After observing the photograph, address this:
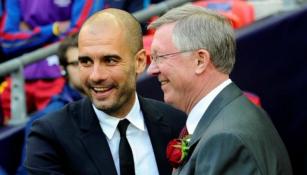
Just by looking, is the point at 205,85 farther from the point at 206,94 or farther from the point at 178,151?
the point at 178,151

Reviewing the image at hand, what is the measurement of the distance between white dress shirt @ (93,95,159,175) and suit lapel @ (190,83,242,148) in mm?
499

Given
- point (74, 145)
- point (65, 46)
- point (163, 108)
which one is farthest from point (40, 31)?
point (74, 145)

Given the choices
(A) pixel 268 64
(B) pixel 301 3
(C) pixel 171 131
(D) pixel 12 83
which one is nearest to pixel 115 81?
(C) pixel 171 131

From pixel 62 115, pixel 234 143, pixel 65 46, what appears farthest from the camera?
pixel 65 46

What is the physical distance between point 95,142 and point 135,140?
7.4 inches

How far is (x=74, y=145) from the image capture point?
301 cm

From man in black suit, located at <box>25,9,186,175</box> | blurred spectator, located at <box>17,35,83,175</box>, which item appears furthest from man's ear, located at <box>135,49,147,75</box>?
blurred spectator, located at <box>17,35,83,175</box>

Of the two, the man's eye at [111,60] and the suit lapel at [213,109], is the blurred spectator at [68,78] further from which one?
the suit lapel at [213,109]

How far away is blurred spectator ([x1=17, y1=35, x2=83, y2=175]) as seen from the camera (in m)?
4.69

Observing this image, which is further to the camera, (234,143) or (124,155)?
(124,155)

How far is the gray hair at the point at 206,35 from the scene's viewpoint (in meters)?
2.65

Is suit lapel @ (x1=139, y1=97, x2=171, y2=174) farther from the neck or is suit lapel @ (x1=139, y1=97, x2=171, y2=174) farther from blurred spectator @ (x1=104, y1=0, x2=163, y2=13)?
blurred spectator @ (x1=104, y1=0, x2=163, y2=13)

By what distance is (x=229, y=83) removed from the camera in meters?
2.71

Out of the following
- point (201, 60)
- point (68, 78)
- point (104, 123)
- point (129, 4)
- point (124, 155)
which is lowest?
point (68, 78)
